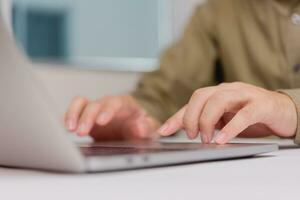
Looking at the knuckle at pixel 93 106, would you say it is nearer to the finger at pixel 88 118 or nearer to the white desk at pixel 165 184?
the finger at pixel 88 118

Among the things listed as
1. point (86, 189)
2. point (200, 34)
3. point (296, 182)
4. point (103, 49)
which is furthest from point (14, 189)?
point (103, 49)

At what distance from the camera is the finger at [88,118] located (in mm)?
681

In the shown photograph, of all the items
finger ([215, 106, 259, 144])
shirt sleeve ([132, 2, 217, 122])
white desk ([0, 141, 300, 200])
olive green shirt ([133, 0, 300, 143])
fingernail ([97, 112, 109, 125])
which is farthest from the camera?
shirt sleeve ([132, 2, 217, 122])

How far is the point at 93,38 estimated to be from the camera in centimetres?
127

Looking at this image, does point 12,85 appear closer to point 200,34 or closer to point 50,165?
point 50,165

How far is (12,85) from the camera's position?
346mm

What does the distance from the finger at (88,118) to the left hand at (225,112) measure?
0.15 m

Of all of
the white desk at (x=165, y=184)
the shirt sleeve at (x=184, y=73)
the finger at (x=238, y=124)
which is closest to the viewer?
the white desk at (x=165, y=184)

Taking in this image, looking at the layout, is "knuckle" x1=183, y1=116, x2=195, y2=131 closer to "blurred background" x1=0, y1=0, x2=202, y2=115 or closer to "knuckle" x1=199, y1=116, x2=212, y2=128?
"knuckle" x1=199, y1=116, x2=212, y2=128

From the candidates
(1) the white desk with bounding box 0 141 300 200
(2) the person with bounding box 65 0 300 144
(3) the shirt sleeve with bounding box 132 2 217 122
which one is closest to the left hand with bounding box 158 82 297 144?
(2) the person with bounding box 65 0 300 144

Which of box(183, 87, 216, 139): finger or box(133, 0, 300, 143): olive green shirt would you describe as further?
box(133, 0, 300, 143): olive green shirt

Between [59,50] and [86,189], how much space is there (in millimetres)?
951

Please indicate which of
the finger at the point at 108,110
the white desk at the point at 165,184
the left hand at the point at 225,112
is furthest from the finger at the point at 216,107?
the finger at the point at 108,110

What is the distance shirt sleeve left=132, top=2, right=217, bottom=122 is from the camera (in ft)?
3.64
